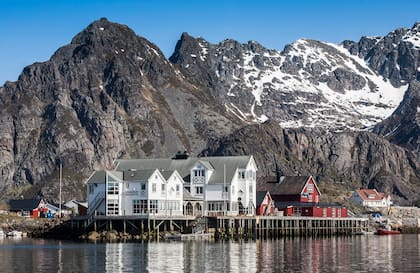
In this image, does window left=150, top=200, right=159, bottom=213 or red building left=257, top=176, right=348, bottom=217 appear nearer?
window left=150, top=200, right=159, bottom=213

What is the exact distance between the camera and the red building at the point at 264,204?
13262 cm

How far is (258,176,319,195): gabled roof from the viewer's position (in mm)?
146375

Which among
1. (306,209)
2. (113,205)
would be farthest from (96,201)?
(306,209)

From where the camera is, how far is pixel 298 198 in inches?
5723

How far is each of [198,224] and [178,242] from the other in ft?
39.4

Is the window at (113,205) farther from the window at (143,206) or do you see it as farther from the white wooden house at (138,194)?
the window at (143,206)

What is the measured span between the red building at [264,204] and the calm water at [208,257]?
2530cm

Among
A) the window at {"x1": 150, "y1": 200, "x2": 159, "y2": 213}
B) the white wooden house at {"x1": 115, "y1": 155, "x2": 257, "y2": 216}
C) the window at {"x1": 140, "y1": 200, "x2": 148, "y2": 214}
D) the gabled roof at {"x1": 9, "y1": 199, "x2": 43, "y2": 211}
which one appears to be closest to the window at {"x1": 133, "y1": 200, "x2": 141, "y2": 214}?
the window at {"x1": 140, "y1": 200, "x2": 148, "y2": 214}

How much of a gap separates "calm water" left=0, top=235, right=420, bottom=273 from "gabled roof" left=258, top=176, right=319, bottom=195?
39496mm

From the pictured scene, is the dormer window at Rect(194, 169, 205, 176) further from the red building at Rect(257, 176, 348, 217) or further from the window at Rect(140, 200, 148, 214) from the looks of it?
the red building at Rect(257, 176, 348, 217)

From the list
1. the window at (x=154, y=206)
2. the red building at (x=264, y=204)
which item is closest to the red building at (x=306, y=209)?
the red building at (x=264, y=204)

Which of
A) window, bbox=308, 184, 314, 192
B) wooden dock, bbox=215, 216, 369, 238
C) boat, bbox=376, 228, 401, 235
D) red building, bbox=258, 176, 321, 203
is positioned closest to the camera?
wooden dock, bbox=215, 216, 369, 238

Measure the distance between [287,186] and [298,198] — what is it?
3.43 m

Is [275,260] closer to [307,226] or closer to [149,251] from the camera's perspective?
[149,251]
